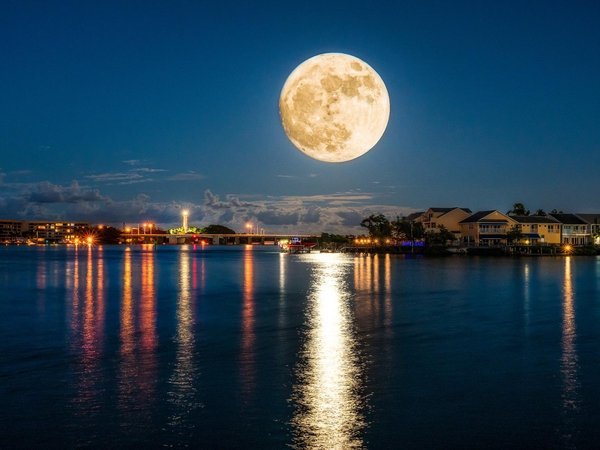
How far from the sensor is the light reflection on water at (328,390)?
564 inches

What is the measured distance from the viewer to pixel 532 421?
1560cm

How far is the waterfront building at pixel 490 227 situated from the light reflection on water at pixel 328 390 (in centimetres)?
10775

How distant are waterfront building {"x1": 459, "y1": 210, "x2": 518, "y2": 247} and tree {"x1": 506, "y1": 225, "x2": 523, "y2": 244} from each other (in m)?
1.33

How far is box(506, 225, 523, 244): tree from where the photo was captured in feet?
428

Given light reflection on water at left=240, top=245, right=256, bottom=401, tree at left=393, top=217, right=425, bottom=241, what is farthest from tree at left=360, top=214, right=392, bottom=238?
light reflection on water at left=240, top=245, right=256, bottom=401

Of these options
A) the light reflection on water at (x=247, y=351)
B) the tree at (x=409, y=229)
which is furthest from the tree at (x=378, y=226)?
the light reflection on water at (x=247, y=351)

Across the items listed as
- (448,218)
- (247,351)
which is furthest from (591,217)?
(247,351)

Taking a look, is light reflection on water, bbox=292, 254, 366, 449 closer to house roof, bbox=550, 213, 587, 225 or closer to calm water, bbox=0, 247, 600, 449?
calm water, bbox=0, 247, 600, 449

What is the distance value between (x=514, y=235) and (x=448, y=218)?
60.4ft

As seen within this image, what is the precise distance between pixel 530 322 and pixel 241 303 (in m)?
19.5

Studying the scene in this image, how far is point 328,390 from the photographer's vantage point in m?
18.2

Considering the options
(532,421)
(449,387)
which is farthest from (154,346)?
(532,421)

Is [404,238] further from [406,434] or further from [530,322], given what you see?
[406,434]

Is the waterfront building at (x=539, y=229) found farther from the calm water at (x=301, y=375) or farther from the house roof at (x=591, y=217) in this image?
the calm water at (x=301, y=375)
